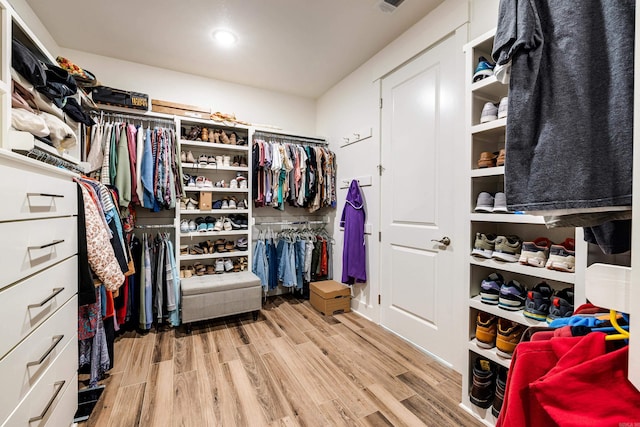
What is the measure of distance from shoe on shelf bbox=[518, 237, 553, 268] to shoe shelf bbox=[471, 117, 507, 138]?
0.61 metres

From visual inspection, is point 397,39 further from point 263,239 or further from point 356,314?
point 356,314

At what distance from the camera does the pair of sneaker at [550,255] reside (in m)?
1.17

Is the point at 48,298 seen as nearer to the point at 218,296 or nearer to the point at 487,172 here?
the point at 218,296

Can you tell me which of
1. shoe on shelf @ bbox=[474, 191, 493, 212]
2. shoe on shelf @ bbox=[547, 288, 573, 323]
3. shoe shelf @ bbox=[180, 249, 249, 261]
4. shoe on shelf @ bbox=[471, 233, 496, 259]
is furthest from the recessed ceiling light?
shoe on shelf @ bbox=[547, 288, 573, 323]

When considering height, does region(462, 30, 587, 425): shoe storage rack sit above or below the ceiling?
below

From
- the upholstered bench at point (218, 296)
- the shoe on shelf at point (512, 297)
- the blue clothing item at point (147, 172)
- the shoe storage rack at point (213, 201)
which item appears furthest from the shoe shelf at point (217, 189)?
the shoe on shelf at point (512, 297)

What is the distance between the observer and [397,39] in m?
2.38

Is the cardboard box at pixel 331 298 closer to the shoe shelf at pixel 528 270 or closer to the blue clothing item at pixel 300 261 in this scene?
the blue clothing item at pixel 300 261

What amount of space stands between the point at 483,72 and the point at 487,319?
4.39ft

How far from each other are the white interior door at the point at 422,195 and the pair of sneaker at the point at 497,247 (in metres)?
0.26

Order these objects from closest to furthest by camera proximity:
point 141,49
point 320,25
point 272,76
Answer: point 320,25
point 141,49
point 272,76

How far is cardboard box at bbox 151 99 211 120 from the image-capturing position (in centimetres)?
272

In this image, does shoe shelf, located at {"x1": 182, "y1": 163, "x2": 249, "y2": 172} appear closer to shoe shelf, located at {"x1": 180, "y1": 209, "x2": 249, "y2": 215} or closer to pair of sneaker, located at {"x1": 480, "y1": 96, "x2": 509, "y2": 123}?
shoe shelf, located at {"x1": 180, "y1": 209, "x2": 249, "y2": 215}

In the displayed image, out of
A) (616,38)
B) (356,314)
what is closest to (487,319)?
(616,38)
